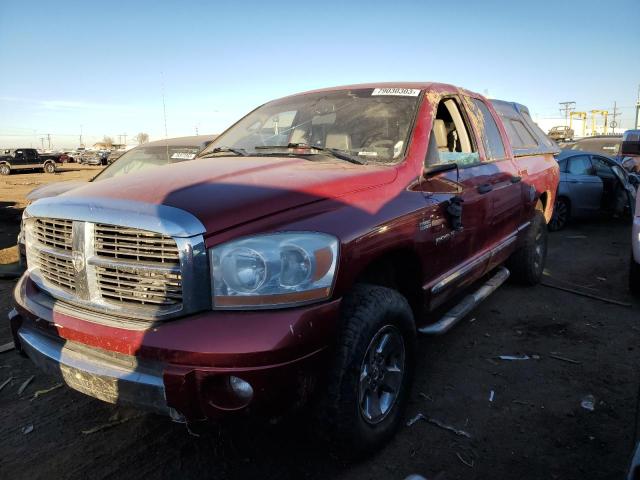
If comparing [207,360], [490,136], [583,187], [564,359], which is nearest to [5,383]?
[207,360]

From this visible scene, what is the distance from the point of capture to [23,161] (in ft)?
107

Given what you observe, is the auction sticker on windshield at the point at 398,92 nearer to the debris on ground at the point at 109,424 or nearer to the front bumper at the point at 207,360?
the front bumper at the point at 207,360

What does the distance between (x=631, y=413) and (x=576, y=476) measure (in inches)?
31.8

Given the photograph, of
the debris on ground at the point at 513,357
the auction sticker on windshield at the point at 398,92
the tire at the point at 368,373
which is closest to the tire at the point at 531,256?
the debris on ground at the point at 513,357

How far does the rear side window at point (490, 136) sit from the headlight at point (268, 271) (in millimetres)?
2533

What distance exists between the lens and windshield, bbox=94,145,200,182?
20.2 feet

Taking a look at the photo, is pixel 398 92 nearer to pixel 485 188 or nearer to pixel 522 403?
pixel 485 188

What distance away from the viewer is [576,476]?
2.34 meters

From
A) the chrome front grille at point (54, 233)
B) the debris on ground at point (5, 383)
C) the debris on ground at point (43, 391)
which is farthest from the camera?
the debris on ground at point (5, 383)

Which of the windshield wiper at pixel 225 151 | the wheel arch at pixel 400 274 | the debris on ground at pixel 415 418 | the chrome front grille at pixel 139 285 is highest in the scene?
the windshield wiper at pixel 225 151

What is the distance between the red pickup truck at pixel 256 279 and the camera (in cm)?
192

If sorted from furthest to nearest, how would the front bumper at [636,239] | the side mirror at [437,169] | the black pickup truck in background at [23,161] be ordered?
the black pickup truck in background at [23,161] < the front bumper at [636,239] < the side mirror at [437,169]

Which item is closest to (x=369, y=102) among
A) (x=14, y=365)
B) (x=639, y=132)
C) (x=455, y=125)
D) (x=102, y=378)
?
(x=455, y=125)

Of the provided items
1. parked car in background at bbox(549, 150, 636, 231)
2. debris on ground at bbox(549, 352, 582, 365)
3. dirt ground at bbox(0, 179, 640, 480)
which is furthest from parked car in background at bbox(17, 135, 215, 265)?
parked car in background at bbox(549, 150, 636, 231)
